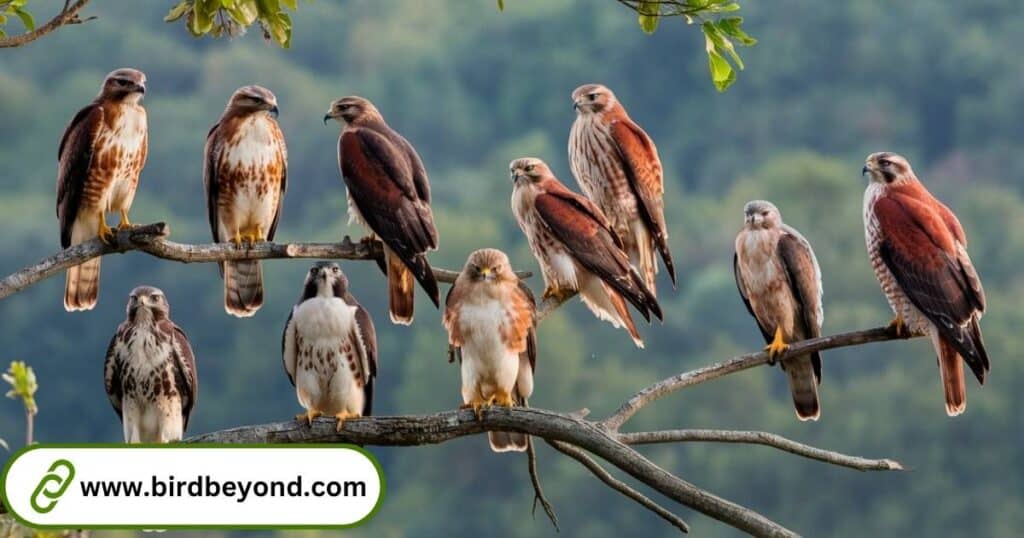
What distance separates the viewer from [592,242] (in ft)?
27.3

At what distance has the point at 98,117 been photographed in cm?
797

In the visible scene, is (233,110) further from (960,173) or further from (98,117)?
(960,173)

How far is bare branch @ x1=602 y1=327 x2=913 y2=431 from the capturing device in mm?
6410

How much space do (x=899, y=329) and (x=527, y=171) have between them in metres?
1.76

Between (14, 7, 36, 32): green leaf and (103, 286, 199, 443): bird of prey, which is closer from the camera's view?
(14, 7, 36, 32): green leaf

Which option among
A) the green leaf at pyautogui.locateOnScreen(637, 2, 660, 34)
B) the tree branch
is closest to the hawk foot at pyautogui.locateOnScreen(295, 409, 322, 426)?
the tree branch

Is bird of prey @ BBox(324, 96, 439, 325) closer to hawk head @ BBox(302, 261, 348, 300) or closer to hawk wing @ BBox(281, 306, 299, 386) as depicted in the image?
hawk head @ BBox(302, 261, 348, 300)

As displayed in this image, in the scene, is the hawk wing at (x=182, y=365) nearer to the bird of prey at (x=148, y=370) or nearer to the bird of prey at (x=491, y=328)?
the bird of prey at (x=148, y=370)

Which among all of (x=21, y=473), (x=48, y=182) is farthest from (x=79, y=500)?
(x=48, y=182)

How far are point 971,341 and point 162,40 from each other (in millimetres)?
78497

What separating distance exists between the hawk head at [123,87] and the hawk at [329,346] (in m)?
1.01

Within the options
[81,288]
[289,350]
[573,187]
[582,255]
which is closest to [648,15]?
[582,255]

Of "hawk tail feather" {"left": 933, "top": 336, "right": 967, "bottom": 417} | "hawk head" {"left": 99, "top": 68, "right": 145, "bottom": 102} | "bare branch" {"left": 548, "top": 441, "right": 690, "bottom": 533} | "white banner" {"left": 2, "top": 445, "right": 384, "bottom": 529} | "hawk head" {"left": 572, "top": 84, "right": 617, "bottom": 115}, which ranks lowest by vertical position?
"bare branch" {"left": 548, "top": 441, "right": 690, "bottom": 533}

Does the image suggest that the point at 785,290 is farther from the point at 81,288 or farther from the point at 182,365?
the point at 81,288
